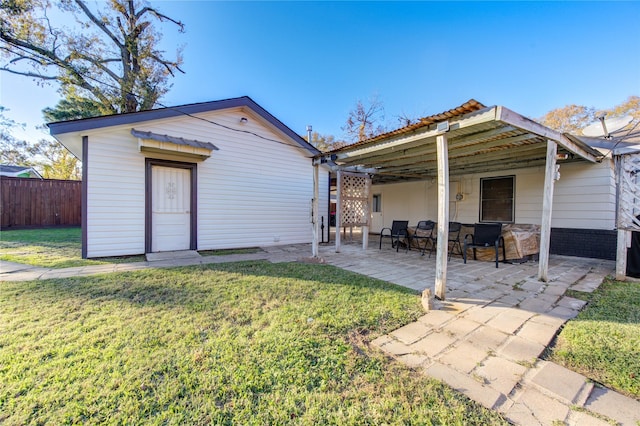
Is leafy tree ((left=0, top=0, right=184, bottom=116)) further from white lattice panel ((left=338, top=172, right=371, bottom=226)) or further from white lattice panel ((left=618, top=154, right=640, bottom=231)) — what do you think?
white lattice panel ((left=618, top=154, right=640, bottom=231))

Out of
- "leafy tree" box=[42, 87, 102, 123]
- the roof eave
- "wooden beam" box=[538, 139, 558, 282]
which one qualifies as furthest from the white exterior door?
"leafy tree" box=[42, 87, 102, 123]

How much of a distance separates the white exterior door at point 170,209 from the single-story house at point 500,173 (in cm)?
360

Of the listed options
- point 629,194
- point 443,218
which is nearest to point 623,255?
point 629,194

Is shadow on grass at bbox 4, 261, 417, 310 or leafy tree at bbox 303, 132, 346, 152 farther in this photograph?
leafy tree at bbox 303, 132, 346, 152

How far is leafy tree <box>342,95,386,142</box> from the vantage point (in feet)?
53.0

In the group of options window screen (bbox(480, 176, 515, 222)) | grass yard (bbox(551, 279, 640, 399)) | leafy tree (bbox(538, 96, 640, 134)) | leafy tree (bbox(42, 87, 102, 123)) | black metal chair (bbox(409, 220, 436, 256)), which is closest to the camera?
grass yard (bbox(551, 279, 640, 399))

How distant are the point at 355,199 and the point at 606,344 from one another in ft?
18.1

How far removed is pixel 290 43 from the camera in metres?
9.50

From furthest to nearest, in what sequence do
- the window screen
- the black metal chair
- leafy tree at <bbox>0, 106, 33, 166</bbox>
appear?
leafy tree at <bbox>0, 106, 33, 166</bbox> → the window screen → the black metal chair

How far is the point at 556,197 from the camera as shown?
6.32 meters

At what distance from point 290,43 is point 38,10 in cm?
937

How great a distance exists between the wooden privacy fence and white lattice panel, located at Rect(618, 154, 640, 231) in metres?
16.8

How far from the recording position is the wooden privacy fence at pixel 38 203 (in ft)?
32.3

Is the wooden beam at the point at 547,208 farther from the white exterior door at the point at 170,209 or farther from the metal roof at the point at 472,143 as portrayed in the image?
the white exterior door at the point at 170,209
